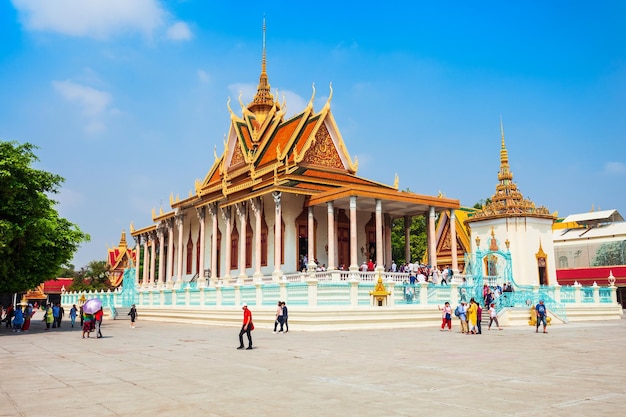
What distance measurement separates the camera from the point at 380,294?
2083 centimetres

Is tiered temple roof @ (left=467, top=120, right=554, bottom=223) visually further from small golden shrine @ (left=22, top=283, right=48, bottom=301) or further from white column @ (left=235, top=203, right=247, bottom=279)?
small golden shrine @ (left=22, top=283, right=48, bottom=301)

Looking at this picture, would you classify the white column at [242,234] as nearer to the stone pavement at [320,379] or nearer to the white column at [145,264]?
the white column at [145,264]

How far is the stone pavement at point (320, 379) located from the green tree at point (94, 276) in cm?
5071

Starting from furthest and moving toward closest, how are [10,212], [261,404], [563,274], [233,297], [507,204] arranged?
[563,274], [507,204], [233,297], [10,212], [261,404]

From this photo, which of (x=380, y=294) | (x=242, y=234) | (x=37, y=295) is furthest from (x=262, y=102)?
(x=37, y=295)

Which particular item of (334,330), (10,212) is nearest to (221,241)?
(10,212)

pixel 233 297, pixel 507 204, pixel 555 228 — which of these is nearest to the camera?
pixel 233 297

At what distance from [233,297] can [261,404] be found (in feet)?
60.2

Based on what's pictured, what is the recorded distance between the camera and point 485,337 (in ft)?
54.4

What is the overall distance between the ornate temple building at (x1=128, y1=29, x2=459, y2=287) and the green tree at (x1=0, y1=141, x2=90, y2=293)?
8.48m

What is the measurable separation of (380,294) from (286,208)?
9871mm

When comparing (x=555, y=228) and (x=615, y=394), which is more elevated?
(x=555, y=228)

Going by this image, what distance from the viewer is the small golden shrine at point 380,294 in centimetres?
2084

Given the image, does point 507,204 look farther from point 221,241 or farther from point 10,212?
point 10,212
